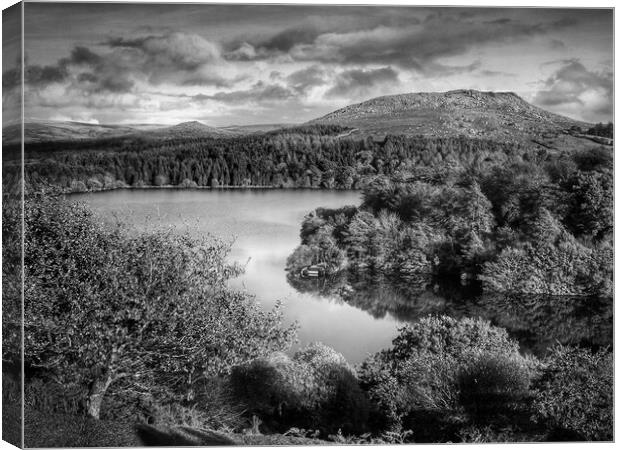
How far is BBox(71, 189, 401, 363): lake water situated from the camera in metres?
10.4

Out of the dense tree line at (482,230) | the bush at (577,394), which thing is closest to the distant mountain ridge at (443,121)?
the dense tree line at (482,230)

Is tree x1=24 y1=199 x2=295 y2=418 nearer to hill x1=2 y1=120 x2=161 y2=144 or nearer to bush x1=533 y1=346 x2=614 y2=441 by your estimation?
hill x1=2 y1=120 x2=161 y2=144

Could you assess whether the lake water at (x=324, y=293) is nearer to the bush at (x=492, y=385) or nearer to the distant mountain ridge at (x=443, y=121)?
the bush at (x=492, y=385)

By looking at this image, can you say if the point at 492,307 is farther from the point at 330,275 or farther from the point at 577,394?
the point at 330,275

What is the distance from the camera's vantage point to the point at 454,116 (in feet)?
35.4

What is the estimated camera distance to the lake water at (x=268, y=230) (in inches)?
408

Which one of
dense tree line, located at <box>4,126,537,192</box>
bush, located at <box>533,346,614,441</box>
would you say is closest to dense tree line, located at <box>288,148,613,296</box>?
dense tree line, located at <box>4,126,537,192</box>

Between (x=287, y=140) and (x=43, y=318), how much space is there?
116 inches

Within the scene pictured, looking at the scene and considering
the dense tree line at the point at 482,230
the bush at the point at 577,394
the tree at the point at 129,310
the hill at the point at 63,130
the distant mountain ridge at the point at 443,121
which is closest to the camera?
the tree at the point at 129,310

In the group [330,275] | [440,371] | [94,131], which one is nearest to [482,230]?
[440,371]

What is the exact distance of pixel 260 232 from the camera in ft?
34.6

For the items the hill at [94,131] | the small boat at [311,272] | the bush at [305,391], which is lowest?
the bush at [305,391]

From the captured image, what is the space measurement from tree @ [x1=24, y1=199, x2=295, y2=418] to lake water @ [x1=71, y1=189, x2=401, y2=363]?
0.55 ft

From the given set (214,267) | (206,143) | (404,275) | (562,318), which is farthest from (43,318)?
(562,318)
